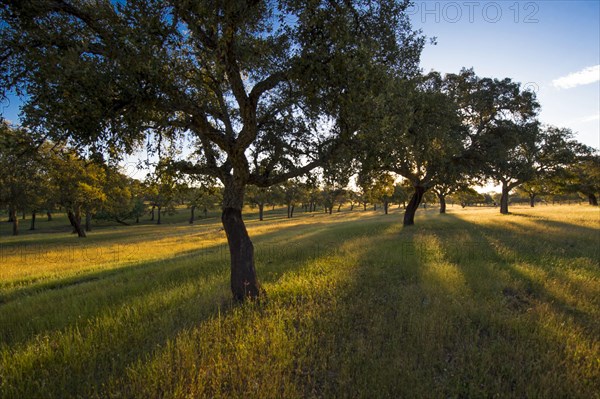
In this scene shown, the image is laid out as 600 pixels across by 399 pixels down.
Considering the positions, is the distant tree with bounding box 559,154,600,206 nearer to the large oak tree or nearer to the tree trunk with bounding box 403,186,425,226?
the tree trunk with bounding box 403,186,425,226

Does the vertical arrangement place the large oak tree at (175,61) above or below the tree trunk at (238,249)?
above

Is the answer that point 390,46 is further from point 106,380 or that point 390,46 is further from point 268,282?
point 106,380

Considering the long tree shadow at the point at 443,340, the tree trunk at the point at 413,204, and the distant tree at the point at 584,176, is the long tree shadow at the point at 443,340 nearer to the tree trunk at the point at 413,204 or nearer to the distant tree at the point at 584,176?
the tree trunk at the point at 413,204

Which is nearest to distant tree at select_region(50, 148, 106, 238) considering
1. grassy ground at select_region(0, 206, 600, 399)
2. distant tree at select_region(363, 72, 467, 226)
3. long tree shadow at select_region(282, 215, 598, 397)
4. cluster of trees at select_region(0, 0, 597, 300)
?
grassy ground at select_region(0, 206, 600, 399)

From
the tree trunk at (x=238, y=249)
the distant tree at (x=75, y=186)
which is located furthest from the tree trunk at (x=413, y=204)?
the distant tree at (x=75, y=186)

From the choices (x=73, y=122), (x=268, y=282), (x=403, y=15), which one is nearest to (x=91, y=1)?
(x=73, y=122)

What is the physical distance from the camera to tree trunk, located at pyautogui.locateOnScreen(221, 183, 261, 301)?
740 cm

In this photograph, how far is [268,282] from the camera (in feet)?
29.3

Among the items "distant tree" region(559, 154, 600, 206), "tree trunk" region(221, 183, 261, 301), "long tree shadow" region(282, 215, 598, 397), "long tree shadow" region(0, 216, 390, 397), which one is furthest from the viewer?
"distant tree" region(559, 154, 600, 206)

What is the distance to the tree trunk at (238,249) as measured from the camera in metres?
7.40

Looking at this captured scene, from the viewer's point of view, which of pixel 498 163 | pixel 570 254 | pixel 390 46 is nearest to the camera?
pixel 390 46

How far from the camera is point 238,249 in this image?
770 centimetres

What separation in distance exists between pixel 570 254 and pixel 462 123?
15050 mm

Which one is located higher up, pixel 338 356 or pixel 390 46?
pixel 390 46
